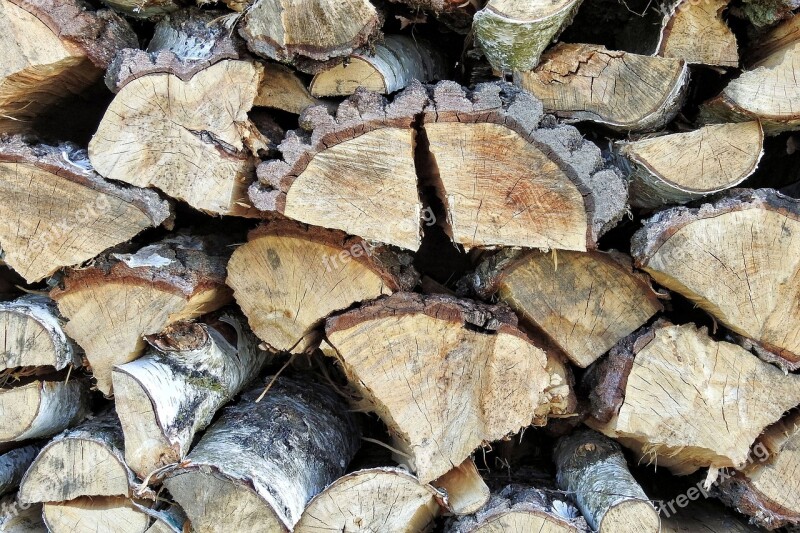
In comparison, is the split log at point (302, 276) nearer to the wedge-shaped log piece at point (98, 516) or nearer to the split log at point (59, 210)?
the split log at point (59, 210)

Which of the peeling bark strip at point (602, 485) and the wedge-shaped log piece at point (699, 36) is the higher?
the wedge-shaped log piece at point (699, 36)

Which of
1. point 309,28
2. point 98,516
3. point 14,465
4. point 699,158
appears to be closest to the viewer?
point 309,28

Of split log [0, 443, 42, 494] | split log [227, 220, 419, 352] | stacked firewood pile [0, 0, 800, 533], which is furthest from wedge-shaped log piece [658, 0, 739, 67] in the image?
split log [0, 443, 42, 494]

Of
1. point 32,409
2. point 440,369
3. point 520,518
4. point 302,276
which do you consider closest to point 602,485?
point 520,518

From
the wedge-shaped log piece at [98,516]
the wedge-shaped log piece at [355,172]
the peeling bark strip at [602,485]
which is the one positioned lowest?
the wedge-shaped log piece at [98,516]

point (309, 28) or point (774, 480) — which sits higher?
point (309, 28)

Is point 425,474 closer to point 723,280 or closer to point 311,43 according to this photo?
point 723,280

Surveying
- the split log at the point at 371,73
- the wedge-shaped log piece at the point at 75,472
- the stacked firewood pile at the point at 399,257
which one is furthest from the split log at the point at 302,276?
the wedge-shaped log piece at the point at 75,472

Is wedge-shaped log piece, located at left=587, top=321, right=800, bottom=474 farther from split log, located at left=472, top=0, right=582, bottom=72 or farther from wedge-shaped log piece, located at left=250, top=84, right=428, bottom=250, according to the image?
split log, located at left=472, top=0, right=582, bottom=72

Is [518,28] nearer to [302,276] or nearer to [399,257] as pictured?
[399,257]
